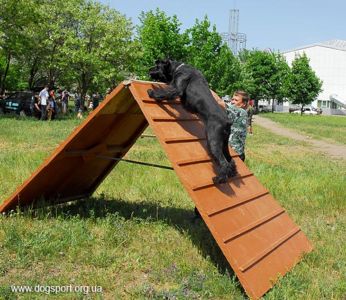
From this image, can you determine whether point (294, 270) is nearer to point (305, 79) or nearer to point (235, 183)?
point (235, 183)

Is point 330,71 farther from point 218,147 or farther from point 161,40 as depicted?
point 218,147

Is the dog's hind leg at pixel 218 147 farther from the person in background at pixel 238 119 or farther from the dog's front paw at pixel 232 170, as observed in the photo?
the person in background at pixel 238 119

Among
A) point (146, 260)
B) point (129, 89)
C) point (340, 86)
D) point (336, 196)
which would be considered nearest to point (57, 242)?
point (146, 260)

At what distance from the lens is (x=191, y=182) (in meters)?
4.48

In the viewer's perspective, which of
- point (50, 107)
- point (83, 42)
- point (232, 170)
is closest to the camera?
point (232, 170)

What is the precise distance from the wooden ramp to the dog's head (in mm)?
270

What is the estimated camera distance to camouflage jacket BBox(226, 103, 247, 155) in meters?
7.04

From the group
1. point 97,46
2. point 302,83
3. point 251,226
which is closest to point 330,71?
point 302,83

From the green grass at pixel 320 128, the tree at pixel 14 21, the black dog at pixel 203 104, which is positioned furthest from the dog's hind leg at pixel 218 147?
the tree at pixel 14 21

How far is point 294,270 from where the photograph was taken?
4.72m

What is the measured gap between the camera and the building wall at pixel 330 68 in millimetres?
90375

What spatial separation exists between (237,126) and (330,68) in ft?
295

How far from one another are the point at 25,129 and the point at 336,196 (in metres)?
12.9

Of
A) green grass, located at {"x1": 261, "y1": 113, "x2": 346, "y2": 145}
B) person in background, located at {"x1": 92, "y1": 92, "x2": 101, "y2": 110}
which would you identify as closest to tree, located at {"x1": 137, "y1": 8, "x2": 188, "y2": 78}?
person in background, located at {"x1": 92, "y1": 92, "x2": 101, "y2": 110}
